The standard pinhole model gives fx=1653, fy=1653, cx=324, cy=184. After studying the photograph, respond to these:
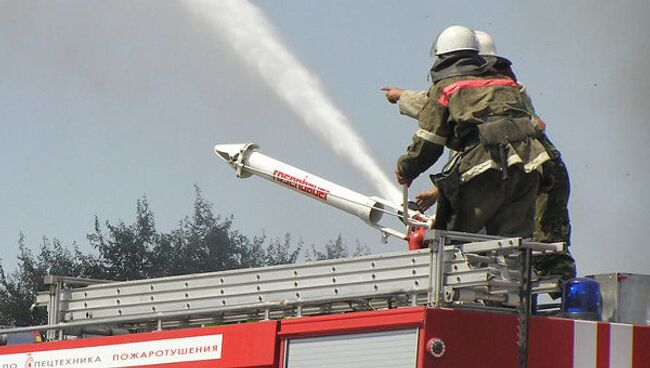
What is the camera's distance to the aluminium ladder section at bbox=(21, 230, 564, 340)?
8.45 metres

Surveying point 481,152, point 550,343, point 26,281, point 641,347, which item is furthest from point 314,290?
point 26,281

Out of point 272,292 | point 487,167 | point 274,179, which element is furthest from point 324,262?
point 274,179

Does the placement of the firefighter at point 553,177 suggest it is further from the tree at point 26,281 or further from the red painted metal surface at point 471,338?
the tree at point 26,281

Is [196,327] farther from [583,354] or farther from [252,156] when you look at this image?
[252,156]

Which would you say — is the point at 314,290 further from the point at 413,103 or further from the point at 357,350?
the point at 413,103

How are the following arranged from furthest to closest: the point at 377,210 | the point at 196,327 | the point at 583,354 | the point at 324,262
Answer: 1. the point at 377,210
2. the point at 196,327
3. the point at 324,262
4. the point at 583,354

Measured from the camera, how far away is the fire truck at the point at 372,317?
8273 mm

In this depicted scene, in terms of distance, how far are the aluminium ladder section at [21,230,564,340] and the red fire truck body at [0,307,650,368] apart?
0.19 m

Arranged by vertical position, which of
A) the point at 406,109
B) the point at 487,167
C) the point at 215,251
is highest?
the point at 215,251

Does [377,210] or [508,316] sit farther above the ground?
[377,210]

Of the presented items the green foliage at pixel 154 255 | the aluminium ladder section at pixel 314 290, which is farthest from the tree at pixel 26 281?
the aluminium ladder section at pixel 314 290

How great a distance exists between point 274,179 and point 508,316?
556 centimetres

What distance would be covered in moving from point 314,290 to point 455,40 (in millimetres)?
1733

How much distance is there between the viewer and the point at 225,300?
963 cm
